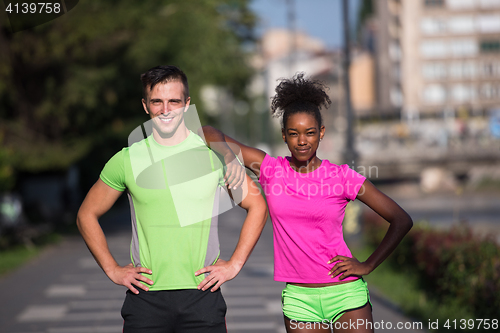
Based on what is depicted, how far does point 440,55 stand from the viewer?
76.6 m

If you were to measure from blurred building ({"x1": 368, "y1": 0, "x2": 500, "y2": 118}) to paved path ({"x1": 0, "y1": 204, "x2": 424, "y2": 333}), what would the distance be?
64.3 metres

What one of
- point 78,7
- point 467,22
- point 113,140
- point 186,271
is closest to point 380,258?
point 186,271

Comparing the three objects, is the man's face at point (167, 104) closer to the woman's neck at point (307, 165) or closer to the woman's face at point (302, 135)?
the woman's face at point (302, 135)

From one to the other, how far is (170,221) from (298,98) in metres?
1.04

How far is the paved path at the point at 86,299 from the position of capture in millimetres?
8055

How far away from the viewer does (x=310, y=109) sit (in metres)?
3.48

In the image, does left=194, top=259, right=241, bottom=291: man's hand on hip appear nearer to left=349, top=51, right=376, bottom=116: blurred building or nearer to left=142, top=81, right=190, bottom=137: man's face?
left=142, top=81, right=190, bottom=137: man's face

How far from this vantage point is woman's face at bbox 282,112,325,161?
3414mm

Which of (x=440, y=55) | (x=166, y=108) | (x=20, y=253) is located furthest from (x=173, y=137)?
(x=440, y=55)

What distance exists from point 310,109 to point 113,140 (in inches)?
754

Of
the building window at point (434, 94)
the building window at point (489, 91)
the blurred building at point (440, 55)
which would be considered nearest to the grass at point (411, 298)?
the blurred building at point (440, 55)

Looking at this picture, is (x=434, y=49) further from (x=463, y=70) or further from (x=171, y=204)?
(x=171, y=204)

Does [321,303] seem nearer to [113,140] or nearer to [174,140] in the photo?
[174,140]

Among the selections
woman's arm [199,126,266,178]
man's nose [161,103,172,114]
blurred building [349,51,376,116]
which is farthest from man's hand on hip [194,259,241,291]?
blurred building [349,51,376,116]
